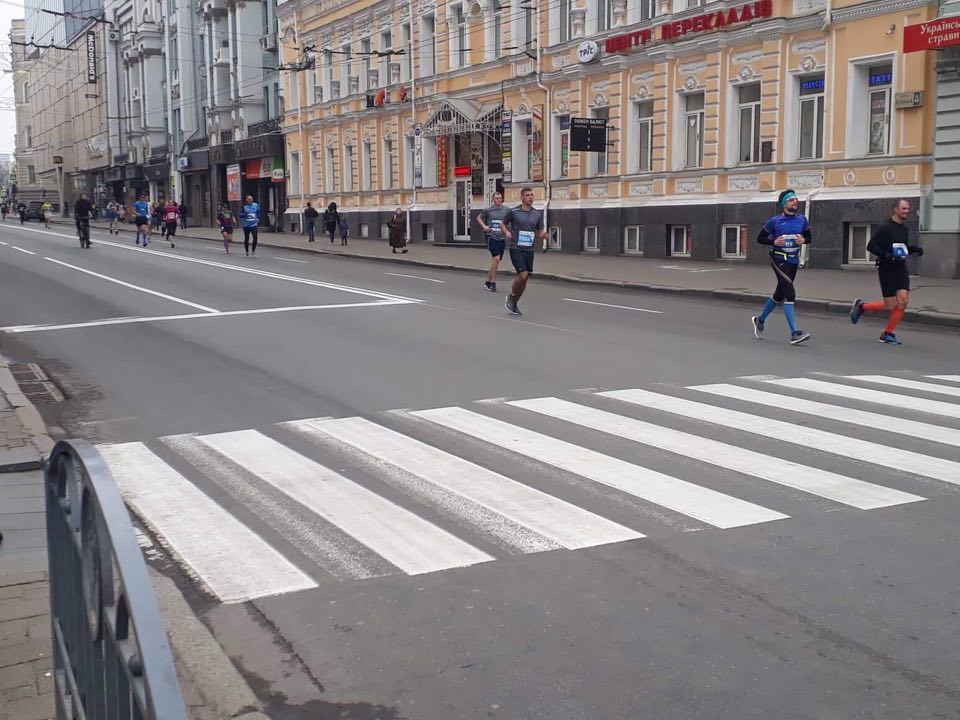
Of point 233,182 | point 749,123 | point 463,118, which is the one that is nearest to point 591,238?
point 749,123

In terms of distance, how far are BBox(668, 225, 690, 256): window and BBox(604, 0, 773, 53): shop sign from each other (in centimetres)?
495

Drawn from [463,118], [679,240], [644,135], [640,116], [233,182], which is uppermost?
[463,118]

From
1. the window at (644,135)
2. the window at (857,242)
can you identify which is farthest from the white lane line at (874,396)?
the window at (644,135)

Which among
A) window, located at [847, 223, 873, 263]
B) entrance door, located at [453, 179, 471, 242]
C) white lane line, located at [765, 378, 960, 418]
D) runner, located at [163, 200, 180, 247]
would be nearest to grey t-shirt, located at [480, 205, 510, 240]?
window, located at [847, 223, 873, 263]

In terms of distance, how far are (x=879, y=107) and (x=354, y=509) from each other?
2134 cm

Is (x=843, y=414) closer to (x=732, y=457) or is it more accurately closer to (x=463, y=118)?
(x=732, y=457)

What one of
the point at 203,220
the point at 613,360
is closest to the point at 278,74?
the point at 203,220

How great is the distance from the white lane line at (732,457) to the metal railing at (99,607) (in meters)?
4.47

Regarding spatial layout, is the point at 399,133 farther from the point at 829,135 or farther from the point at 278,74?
the point at 829,135

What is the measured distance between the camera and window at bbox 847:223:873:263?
2453cm

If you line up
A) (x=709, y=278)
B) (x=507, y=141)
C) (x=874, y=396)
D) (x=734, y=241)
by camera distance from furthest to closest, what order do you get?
(x=507, y=141) → (x=734, y=241) → (x=709, y=278) → (x=874, y=396)

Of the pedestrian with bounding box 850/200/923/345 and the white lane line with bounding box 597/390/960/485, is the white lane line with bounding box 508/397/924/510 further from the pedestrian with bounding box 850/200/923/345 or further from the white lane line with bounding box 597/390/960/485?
the pedestrian with bounding box 850/200/923/345

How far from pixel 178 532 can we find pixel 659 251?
83.2ft

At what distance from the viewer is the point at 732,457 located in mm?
7344
